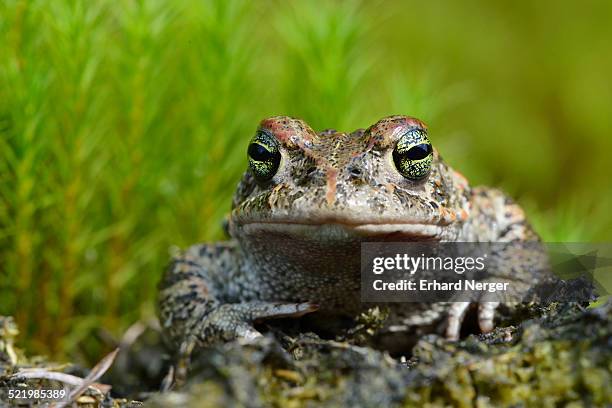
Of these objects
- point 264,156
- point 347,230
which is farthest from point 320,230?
point 264,156

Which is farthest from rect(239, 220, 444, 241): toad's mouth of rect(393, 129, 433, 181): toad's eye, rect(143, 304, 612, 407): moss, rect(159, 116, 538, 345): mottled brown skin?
rect(143, 304, 612, 407): moss

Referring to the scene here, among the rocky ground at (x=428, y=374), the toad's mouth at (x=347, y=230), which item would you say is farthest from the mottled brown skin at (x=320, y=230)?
the rocky ground at (x=428, y=374)

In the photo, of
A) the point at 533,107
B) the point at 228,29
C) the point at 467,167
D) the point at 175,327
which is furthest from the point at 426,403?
the point at 533,107

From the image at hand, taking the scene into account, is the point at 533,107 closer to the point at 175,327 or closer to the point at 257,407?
the point at 175,327

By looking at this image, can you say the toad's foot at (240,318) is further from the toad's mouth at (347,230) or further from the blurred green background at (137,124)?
the blurred green background at (137,124)

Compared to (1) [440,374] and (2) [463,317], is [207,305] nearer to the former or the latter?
(2) [463,317]

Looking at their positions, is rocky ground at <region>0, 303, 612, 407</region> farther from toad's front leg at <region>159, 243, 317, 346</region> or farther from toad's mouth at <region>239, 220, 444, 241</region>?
toad's front leg at <region>159, 243, 317, 346</region>
